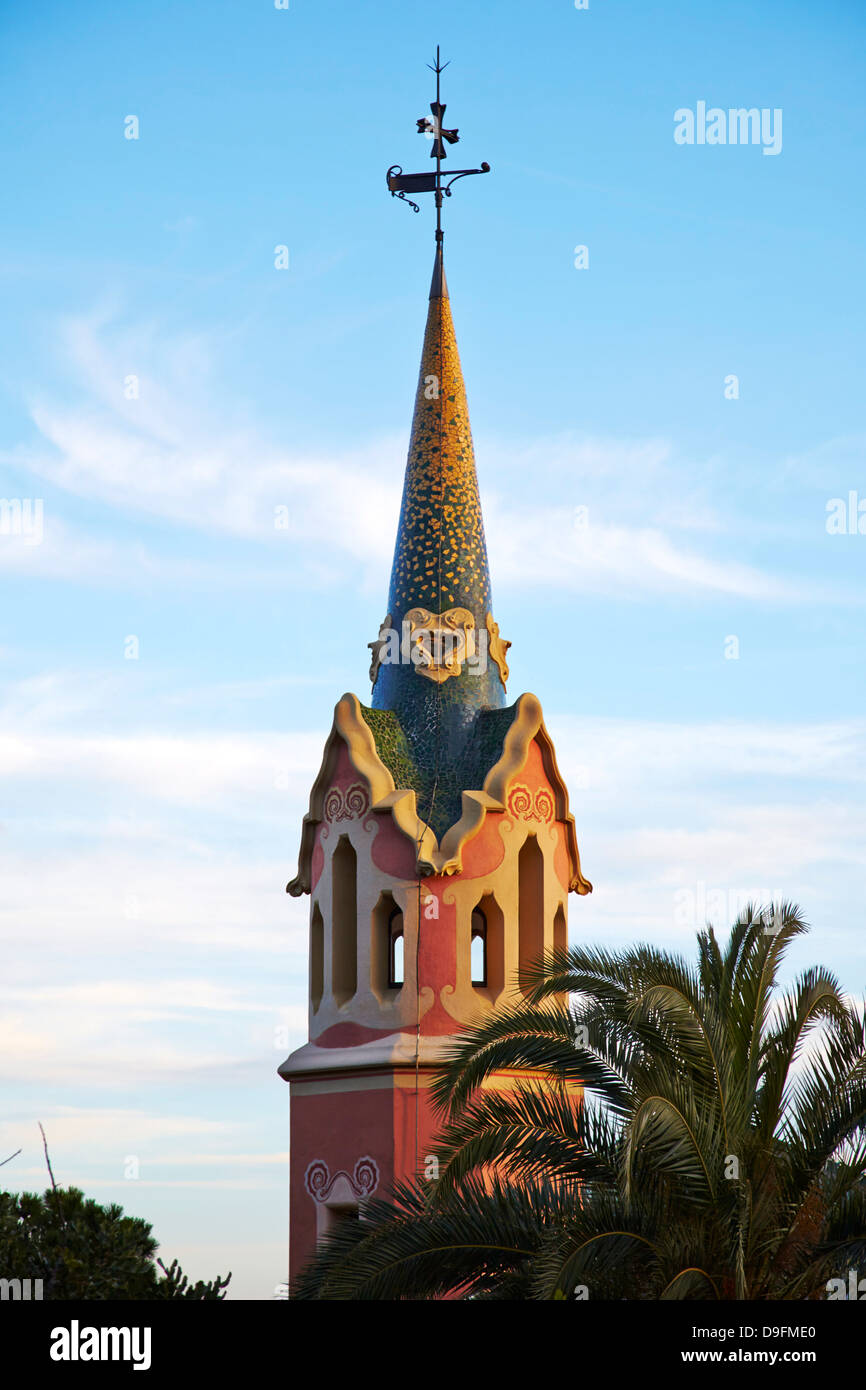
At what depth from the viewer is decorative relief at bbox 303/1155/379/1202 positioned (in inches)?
786

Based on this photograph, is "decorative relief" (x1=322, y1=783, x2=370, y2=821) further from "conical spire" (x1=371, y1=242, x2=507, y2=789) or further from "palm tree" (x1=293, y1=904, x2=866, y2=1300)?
"palm tree" (x1=293, y1=904, x2=866, y2=1300)

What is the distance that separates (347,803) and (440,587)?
2.71 meters

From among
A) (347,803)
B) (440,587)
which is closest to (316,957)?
(347,803)

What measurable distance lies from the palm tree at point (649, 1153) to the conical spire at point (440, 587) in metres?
6.48

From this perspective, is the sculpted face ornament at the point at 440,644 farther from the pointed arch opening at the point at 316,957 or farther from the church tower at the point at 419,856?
the pointed arch opening at the point at 316,957

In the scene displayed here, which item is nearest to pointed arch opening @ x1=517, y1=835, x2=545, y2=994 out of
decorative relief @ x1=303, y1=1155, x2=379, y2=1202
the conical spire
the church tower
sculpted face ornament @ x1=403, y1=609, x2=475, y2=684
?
the church tower

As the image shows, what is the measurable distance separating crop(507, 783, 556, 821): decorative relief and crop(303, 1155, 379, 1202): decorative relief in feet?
13.0

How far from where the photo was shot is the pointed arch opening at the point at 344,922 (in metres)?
21.2

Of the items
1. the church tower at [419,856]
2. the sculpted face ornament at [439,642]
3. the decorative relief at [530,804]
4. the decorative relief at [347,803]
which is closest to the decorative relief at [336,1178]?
the church tower at [419,856]

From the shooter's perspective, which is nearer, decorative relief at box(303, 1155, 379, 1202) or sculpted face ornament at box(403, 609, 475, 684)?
decorative relief at box(303, 1155, 379, 1202)

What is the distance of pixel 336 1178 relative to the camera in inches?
803

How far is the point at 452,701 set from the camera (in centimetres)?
2175

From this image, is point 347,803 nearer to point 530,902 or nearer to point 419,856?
point 419,856
